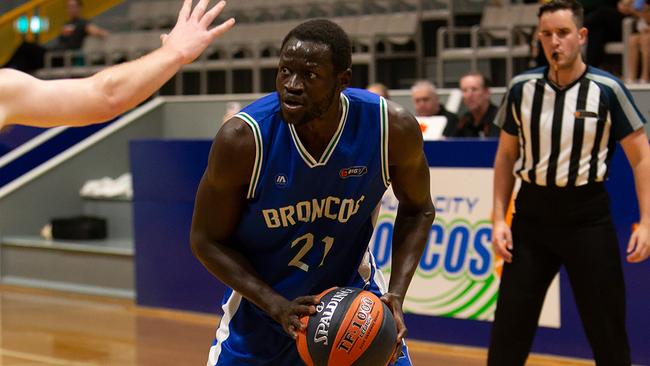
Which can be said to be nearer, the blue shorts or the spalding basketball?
the spalding basketball

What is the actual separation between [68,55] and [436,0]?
4.83 m

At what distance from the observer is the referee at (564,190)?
438 cm

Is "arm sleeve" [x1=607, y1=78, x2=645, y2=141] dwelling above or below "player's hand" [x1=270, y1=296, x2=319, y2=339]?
above

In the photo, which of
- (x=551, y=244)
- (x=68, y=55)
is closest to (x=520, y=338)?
(x=551, y=244)

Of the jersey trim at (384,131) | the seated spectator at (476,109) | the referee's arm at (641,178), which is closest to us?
the jersey trim at (384,131)

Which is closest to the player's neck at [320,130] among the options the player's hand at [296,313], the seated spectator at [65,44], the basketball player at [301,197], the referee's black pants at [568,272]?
the basketball player at [301,197]

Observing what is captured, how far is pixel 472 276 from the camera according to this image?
265 inches

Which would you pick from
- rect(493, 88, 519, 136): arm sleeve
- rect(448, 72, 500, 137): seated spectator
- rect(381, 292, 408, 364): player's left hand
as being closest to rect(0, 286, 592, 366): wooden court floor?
rect(448, 72, 500, 137): seated spectator

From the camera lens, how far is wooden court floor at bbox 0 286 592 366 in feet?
22.1

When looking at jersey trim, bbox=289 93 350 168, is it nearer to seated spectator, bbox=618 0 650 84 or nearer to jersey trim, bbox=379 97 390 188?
jersey trim, bbox=379 97 390 188

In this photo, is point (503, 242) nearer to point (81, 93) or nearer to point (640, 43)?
point (81, 93)

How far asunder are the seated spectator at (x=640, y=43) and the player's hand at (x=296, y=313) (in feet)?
19.2

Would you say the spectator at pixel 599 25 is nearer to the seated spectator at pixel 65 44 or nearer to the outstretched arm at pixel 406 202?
the outstretched arm at pixel 406 202

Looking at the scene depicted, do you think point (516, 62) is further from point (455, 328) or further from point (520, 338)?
point (520, 338)
